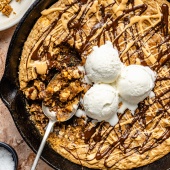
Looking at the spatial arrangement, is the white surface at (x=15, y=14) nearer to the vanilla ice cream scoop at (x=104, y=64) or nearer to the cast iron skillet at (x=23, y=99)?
the cast iron skillet at (x=23, y=99)

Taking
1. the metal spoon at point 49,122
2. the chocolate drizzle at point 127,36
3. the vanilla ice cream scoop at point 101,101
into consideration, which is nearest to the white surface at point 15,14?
the chocolate drizzle at point 127,36

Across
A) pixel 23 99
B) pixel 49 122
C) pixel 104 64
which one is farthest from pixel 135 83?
pixel 23 99

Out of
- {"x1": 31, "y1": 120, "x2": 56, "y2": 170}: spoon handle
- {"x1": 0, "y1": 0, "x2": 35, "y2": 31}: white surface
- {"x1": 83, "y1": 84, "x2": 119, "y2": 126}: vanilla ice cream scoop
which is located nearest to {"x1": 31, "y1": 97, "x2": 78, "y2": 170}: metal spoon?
{"x1": 31, "y1": 120, "x2": 56, "y2": 170}: spoon handle

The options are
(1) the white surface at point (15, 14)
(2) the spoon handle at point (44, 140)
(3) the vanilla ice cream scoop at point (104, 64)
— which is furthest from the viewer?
(1) the white surface at point (15, 14)

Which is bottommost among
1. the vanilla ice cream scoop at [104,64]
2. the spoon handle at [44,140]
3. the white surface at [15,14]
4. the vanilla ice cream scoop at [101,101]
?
the spoon handle at [44,140]

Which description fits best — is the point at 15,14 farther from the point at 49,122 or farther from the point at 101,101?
the point at 101,101

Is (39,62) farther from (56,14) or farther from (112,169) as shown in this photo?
(112,169)

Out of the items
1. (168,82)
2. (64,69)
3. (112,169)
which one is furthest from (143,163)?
(64,69)
